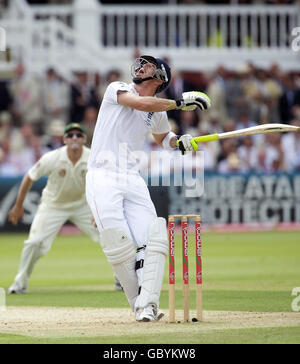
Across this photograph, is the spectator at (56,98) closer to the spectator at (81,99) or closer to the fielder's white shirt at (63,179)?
the spectator at (81,99)

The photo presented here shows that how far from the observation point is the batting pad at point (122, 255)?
7742 mm

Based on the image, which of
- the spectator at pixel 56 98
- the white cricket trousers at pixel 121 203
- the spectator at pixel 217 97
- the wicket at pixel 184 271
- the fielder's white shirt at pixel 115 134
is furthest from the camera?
the spectator at pixel 56 98

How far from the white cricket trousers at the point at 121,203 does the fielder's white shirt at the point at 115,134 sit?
9cm

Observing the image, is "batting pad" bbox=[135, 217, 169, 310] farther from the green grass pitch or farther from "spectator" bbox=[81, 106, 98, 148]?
"spectator" bbox=[81, 106, 98, 148]

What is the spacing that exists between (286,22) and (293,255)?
1059 centimetres

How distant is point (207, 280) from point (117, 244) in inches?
173

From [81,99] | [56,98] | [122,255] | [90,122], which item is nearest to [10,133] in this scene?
[56,98]

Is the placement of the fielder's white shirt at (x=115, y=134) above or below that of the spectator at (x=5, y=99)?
below

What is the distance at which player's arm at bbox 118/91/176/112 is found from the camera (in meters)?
7.71

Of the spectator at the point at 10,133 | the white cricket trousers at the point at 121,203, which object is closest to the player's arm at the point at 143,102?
the white cricket trousers at the point at 121,203

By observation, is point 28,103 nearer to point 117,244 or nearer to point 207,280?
point 207,280

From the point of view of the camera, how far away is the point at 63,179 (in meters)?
11.3
